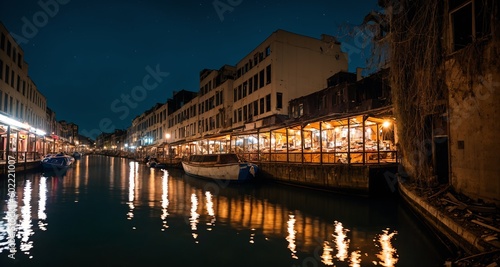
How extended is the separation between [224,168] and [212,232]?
14700mm

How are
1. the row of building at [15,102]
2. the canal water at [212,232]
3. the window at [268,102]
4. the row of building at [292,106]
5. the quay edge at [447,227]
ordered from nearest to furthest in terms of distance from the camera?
the quay edge at [447,227] → the canal water at [212,232] → the row of building at [292,106] → the row of building at [15,102] → the window at [268,102]

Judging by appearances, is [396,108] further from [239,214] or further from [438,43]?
[239,214]

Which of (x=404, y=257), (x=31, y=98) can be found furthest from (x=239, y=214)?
(x=31, y=98)

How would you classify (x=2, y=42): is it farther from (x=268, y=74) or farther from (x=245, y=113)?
(x=268, y=74)

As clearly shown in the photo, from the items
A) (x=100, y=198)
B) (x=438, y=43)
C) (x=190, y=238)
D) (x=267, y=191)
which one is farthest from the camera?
(x=267, y=191)

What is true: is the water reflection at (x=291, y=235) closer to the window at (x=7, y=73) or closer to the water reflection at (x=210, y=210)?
the water reflection at (x=210, y=210)

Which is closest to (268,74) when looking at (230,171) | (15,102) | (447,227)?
(230,171)

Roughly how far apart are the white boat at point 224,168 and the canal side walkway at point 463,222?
1351 cm

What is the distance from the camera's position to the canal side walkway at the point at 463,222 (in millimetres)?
6323

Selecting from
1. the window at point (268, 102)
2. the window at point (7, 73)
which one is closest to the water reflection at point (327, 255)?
the window at point (268, 102)

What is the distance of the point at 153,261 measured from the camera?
305 inches

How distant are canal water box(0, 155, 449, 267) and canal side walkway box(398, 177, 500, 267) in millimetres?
580

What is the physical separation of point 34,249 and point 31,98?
167 feet

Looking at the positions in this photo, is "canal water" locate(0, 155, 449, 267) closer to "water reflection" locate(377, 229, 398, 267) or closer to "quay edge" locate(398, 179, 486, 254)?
"water reflection" locate(377, 229, 398, 267)
